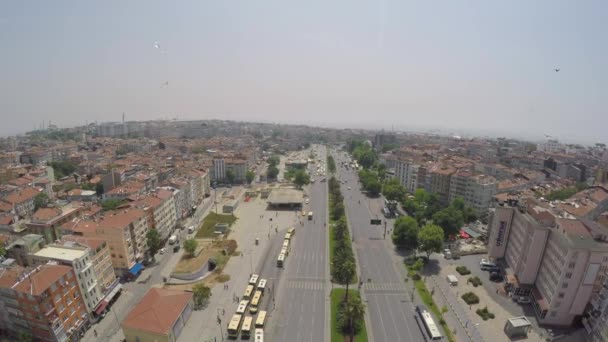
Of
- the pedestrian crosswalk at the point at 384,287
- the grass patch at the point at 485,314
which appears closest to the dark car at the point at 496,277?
the grass patch at the point at 485,314

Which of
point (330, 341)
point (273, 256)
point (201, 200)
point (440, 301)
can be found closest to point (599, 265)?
point (440, 301)

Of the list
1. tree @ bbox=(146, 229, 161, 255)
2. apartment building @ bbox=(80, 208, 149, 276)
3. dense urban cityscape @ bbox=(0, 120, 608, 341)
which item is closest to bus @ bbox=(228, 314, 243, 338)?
dense urban cityscape @ bbox=(0, 120, 608, 341)

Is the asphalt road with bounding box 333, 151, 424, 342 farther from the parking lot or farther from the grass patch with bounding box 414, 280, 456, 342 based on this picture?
the parking lot

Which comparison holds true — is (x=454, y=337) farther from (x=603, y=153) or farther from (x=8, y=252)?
(x=603, y=153)

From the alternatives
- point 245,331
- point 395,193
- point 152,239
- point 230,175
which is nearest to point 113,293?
point 152,239

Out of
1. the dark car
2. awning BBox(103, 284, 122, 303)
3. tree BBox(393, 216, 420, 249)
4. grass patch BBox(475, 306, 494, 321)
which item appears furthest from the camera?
tree BBox(393, 216, 420, 249)

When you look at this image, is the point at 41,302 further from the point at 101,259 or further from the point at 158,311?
the point at 158,311
